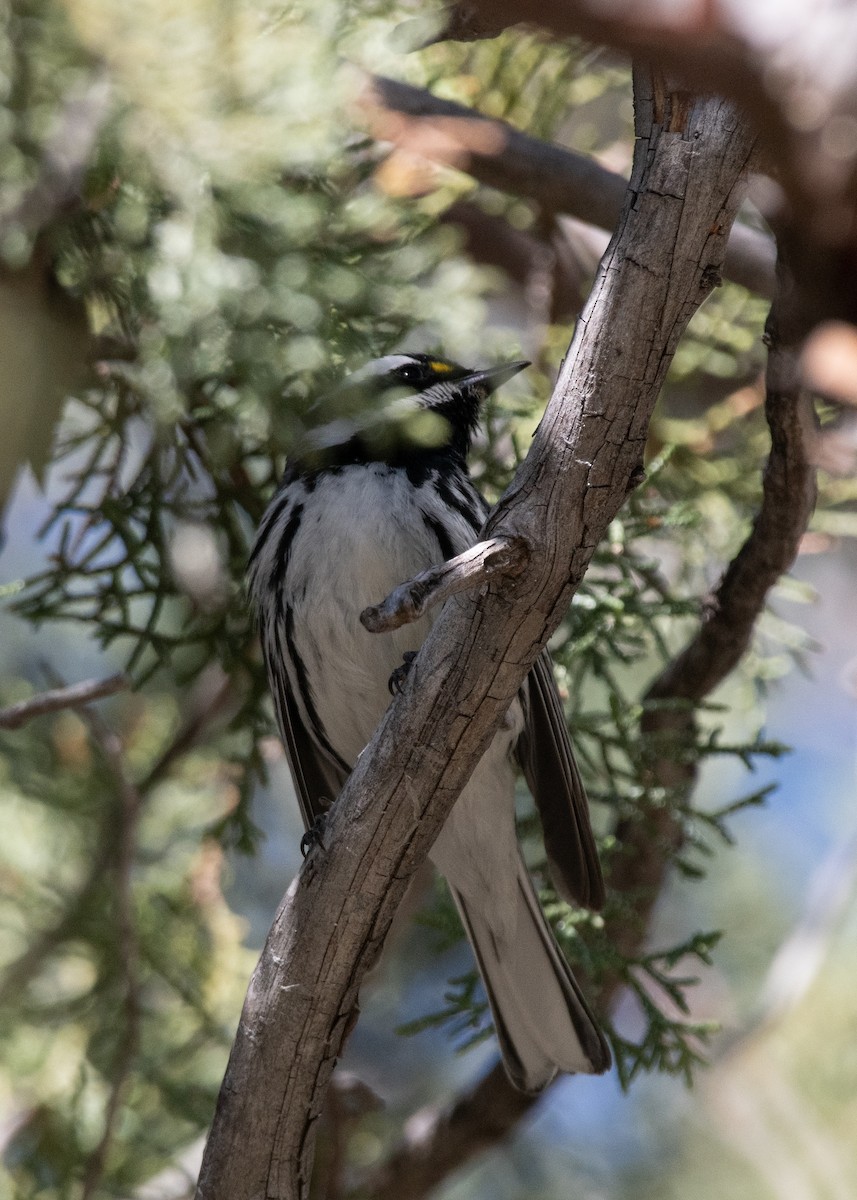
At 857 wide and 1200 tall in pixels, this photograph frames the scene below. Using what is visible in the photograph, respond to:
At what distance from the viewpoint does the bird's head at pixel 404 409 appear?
2564 mm

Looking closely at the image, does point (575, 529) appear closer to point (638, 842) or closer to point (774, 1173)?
point (638, 842)

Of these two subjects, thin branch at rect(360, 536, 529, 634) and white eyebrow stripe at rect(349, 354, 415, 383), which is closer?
thin branch at rect(360, 536, 529, 634)

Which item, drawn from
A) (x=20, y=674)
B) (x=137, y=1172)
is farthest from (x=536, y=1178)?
(x=20, y=674)

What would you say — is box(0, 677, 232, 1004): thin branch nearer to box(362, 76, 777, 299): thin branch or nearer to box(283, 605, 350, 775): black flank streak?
box(283, 605, 350, 775): black flank streak

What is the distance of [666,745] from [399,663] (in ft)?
2.01

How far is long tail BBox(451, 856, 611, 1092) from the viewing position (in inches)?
97.4

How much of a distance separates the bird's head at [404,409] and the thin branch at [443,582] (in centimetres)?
91

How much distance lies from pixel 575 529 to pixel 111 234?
148 centimetres

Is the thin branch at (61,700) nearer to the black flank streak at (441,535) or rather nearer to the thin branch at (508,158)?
the black flank streak at (441,535)

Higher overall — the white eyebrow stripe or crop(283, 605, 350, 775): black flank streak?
the white eyebrow stripe

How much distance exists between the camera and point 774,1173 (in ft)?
11.0

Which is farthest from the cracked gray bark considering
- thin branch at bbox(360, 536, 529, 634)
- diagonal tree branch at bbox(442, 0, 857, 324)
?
diagonal tree branch at bbox(442, 0, 857, 324)

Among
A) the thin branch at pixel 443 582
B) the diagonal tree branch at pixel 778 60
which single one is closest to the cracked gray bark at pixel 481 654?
the thin branch at pixel 443 582

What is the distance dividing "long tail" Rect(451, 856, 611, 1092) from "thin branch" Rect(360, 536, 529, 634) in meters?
1.11
